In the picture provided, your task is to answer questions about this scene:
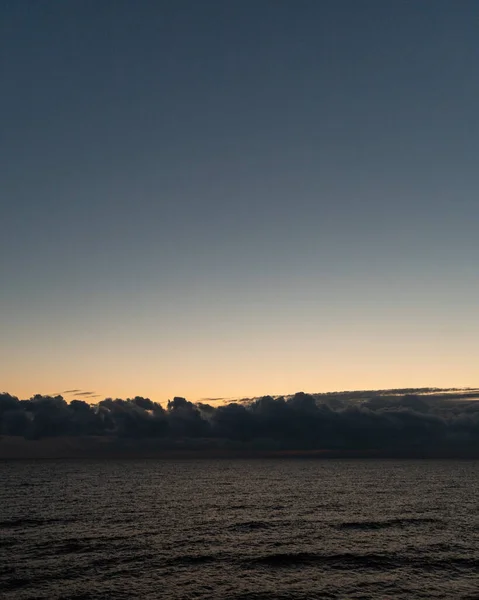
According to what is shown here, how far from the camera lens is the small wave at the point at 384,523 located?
81.9 meters

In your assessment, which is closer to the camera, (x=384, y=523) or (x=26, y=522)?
(x=26, y=522)

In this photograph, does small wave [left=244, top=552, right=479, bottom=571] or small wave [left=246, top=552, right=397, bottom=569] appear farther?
small wave [left=246, top=552, right=397, bottom=569]

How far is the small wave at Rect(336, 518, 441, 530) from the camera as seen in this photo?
8188cm

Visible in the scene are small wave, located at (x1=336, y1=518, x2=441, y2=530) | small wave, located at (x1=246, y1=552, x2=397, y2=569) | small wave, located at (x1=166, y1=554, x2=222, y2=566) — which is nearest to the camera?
small wave, located at (x1=246, y1=552, x2=397, y2=569)

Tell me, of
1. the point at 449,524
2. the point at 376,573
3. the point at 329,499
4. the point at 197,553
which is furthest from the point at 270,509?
the point at 376,573

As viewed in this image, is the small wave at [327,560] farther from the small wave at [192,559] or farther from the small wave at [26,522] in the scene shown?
the small wave at [26,522]

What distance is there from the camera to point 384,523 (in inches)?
3386

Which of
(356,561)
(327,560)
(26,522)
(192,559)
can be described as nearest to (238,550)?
(192,559)

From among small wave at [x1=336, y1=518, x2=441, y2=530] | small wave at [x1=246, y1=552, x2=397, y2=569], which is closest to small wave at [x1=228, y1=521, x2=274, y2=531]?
small wave at [x1=336, y1=518, x2=441, y2=530]

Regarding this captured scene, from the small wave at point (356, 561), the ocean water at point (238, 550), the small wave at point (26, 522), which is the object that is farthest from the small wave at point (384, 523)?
the small wave at point (26, 522)

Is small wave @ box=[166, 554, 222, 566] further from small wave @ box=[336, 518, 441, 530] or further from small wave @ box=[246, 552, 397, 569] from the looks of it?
small wave @ box=[336, 518, 441, 530]

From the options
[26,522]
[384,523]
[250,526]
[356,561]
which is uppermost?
[356,561]

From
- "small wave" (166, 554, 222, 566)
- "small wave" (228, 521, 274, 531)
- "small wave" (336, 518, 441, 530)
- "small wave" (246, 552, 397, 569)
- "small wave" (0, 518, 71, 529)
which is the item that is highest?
"small wave" (166, 554, 222, 566)

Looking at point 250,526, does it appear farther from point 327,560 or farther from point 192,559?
point 327,560
